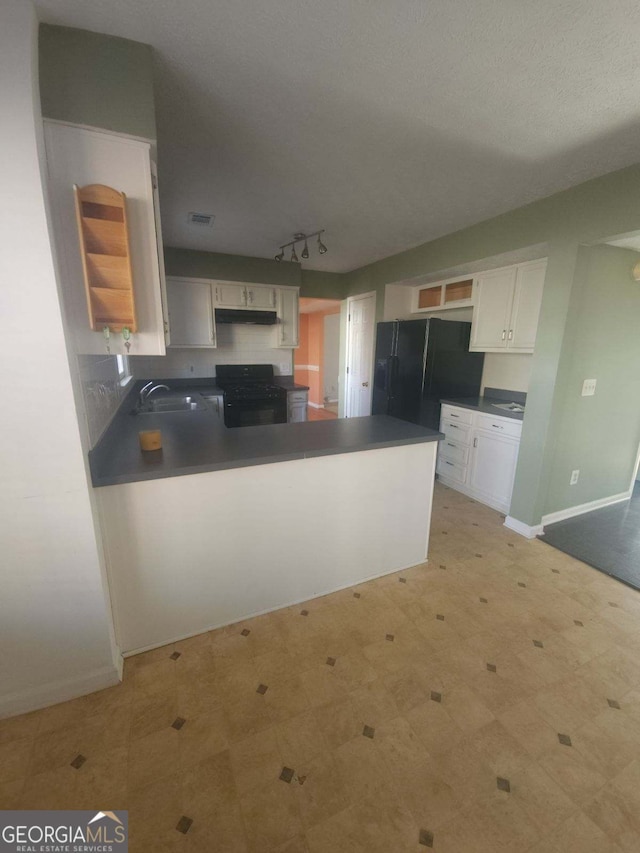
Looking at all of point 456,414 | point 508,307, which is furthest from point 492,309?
point 456,414

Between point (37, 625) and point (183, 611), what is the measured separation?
0.60m

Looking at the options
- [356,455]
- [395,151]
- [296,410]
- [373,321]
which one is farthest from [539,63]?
[296,410]

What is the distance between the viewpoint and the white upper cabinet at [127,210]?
1.26 m

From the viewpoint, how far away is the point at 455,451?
3.67m

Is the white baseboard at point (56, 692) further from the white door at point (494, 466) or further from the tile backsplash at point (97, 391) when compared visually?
the white door at point (494, 466)

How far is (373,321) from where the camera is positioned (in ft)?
15.1

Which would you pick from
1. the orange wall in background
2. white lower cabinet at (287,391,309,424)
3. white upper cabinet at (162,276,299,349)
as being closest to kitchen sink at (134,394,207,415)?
A: white upper cabinet at (162,276,299,349)

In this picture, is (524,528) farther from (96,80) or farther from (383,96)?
(96,80)

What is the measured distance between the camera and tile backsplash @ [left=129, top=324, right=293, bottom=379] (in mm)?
4363

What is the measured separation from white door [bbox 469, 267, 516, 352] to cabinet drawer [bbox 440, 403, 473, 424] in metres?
0.63

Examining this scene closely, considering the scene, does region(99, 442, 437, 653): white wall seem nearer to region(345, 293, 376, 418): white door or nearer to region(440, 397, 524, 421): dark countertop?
region(440, 397, 524, 421): dark countertop

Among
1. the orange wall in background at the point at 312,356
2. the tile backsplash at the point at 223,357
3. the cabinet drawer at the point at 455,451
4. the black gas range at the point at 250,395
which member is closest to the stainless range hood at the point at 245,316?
the tile backsplash at the point at 223,357

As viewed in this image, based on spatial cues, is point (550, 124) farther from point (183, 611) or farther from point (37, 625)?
point (37, 625)

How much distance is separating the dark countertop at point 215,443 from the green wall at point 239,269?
2.34 metres
